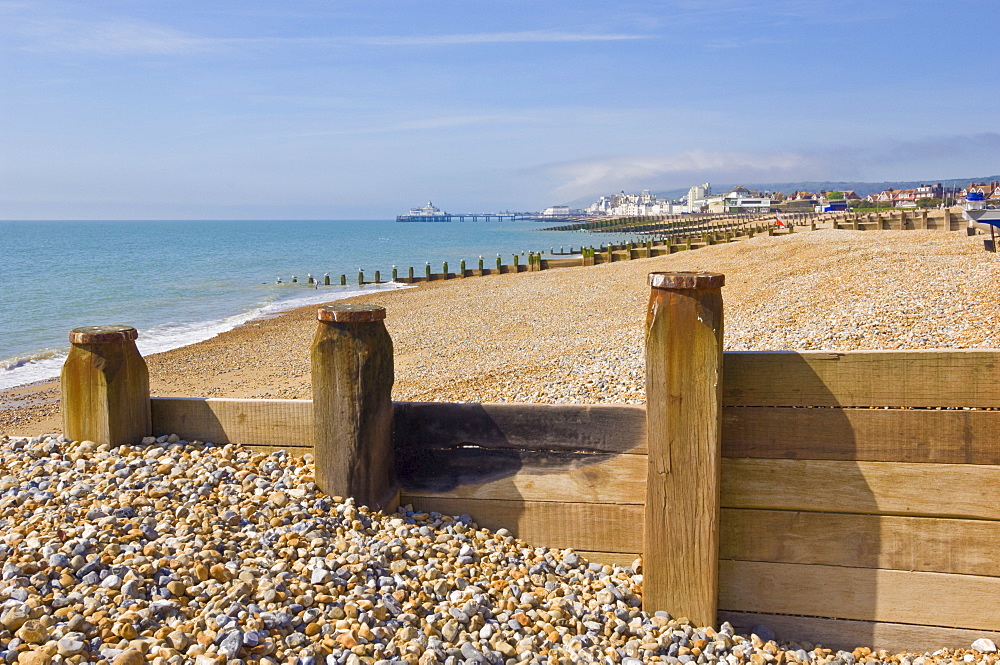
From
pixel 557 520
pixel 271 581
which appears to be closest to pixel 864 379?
pixel 557 520

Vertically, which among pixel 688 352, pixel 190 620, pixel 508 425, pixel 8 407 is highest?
pixel 688 352

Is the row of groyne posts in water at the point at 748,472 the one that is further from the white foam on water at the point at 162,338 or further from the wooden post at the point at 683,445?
the white foam on water at the point at 162,338

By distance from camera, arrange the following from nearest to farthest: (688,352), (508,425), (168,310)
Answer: (688,352)
(508,425)
(168,310)

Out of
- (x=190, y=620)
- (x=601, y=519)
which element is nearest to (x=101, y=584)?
(x=190, y=620)

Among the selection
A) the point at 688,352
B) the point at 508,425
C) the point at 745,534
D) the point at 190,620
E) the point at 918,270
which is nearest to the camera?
the point at 190,620

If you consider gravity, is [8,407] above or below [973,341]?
below

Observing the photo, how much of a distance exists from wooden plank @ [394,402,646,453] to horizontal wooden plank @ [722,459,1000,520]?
55cm

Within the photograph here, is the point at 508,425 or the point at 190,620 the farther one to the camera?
the point at 508,425

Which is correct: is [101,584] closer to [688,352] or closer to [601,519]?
[601,519]

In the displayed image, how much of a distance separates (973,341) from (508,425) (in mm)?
5226

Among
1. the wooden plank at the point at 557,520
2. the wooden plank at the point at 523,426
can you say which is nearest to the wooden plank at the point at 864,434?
the wooden plank at the point at 523,426

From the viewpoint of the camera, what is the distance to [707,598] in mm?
3699

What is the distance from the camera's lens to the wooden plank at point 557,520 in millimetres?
4035

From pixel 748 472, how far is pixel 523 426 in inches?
47.2
